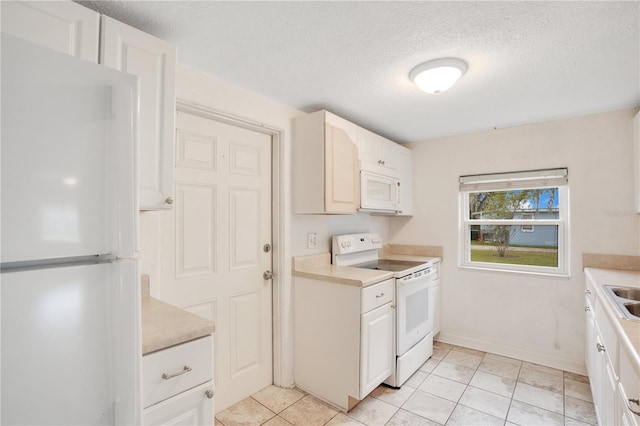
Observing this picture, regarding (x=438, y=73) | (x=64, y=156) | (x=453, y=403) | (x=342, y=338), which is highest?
(x=438, y=73)

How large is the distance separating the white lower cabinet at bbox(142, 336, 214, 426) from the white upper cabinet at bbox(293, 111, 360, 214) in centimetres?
136

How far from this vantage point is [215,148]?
2.11 meters

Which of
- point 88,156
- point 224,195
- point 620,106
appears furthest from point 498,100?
point 88,156

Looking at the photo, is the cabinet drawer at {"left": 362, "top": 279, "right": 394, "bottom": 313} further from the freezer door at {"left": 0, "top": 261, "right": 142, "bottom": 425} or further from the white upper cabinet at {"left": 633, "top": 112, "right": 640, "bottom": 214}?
the white upper cabinet at {"left": 633, "top": 112, "right": 640, "bottom": 214}

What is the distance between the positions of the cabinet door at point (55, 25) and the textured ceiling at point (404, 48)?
7.9 inches

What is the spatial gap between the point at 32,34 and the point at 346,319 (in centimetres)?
209

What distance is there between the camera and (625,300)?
1.59 meters

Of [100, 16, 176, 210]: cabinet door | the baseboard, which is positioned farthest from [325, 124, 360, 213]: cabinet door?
the baseboard

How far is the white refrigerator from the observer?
71cm

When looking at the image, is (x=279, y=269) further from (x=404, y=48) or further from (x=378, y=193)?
(x=404, y=48)

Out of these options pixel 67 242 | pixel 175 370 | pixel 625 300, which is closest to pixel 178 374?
pixel 175 370

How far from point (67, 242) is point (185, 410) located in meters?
0.80

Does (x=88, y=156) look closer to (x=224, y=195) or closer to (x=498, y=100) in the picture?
(x=224, y=195)

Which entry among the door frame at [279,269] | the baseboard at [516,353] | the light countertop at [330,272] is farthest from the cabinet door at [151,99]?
the baseboard at [516,353]
